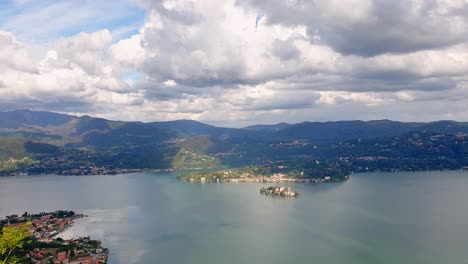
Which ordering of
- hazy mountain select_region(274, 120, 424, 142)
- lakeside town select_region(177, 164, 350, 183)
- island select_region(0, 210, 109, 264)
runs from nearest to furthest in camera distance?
island select_region(0, 210, 109, 264) → lakeside town select_region(177, 164, 350, 183) → hazy mountain select_region(274, 120, 424, 142)

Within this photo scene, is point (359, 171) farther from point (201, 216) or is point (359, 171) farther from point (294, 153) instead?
point (201, 216)

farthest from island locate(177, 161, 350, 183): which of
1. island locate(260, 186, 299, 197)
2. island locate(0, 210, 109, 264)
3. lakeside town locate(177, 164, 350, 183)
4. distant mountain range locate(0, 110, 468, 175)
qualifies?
island locate(0, 210, 109, 264)

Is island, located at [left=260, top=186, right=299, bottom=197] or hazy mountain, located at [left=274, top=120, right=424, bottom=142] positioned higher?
hazy mountain, located at [left=274, top=120, right=424, bottom=142]

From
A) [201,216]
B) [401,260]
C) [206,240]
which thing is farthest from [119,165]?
[401,260]

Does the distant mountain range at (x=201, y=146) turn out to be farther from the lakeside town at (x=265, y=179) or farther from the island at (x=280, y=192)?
the island at (x=280, y=192)

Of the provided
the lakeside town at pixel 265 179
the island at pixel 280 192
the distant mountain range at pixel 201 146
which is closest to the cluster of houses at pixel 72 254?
the island at pixel 280 192

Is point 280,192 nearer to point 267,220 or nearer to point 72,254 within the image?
point 267,220

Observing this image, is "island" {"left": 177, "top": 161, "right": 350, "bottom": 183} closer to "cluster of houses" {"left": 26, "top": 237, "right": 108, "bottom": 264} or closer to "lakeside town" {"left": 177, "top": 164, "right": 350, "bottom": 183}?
"lakeside town" {"left": 177, "top": 164, "right": 350, "bottom": 183}
